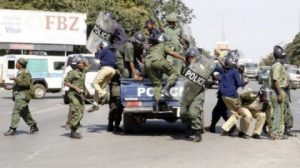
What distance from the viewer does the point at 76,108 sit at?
11.9 metres

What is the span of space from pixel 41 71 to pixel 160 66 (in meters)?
17.9

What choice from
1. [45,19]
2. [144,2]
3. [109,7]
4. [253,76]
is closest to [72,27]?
[45,19]

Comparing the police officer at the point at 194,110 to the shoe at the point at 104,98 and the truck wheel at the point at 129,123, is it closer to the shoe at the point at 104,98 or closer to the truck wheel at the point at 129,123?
the truck wheel at the point at 129,123

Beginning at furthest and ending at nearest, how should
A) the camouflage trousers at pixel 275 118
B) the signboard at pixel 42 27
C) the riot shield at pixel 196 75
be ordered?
the signboard at pixel 42 27, the camouflage trousers at pixel 275 118, the riot shield at pixel 196 75

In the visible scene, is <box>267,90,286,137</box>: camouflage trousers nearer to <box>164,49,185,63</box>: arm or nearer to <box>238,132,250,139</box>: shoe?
<box>238,132,250,139</box>: shoe

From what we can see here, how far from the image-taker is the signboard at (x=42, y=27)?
46.6 m

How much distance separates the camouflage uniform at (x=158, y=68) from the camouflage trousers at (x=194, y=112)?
56 centimetres

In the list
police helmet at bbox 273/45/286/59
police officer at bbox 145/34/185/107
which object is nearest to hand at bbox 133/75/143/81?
police officer at bbox 145/34/185/107

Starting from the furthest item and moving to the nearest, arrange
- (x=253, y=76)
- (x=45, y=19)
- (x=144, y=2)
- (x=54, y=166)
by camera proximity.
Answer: (x=253, y=76) < (x=144, y=2) < (x=45, y=19) < (x=54, y=166)

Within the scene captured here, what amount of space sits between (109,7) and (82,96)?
131 feet

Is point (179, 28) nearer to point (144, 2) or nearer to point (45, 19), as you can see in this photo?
point (45, 19)

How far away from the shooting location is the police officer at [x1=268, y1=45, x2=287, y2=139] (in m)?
11.8

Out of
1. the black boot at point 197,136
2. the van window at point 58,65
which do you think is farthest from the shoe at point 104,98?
the van window at point 58,65

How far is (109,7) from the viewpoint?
51.4 m
